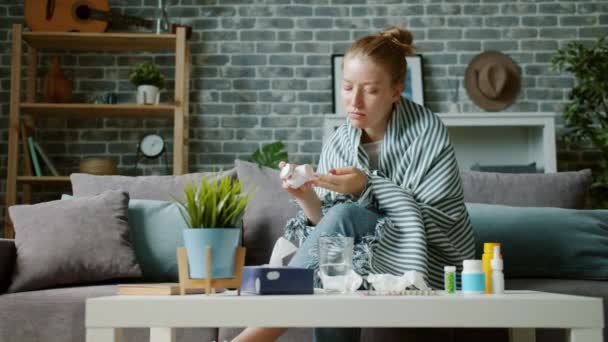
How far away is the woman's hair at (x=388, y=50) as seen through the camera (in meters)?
2.01

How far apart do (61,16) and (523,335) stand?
3.45 meters

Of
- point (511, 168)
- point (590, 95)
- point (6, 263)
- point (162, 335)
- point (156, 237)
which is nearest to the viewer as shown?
point (162, 335)

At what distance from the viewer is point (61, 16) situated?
431cm

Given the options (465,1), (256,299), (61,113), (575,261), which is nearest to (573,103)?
(465,1)

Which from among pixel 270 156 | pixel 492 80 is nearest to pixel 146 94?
pixel 270 156

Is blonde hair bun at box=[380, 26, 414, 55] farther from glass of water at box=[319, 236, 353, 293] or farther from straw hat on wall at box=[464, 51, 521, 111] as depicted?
straw hat on wall at box=[464, 51, 521, 111]

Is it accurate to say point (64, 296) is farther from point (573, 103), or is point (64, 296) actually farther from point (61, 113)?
point (573, 103)

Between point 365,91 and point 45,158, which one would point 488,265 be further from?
point 45,158

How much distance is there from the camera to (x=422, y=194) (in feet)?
6.69

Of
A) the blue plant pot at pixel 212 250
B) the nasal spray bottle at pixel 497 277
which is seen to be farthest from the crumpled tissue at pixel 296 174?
the nasal spray bottle at pixel 497 277

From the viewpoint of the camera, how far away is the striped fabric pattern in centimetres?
189

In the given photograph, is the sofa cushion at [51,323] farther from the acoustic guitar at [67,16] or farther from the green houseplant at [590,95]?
the green houseplant at [590,95]

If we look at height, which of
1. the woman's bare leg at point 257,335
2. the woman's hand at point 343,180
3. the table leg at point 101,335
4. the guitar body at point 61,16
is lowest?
the woman's bare leg at point 257,335

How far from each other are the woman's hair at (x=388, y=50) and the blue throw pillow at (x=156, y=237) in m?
0.97
